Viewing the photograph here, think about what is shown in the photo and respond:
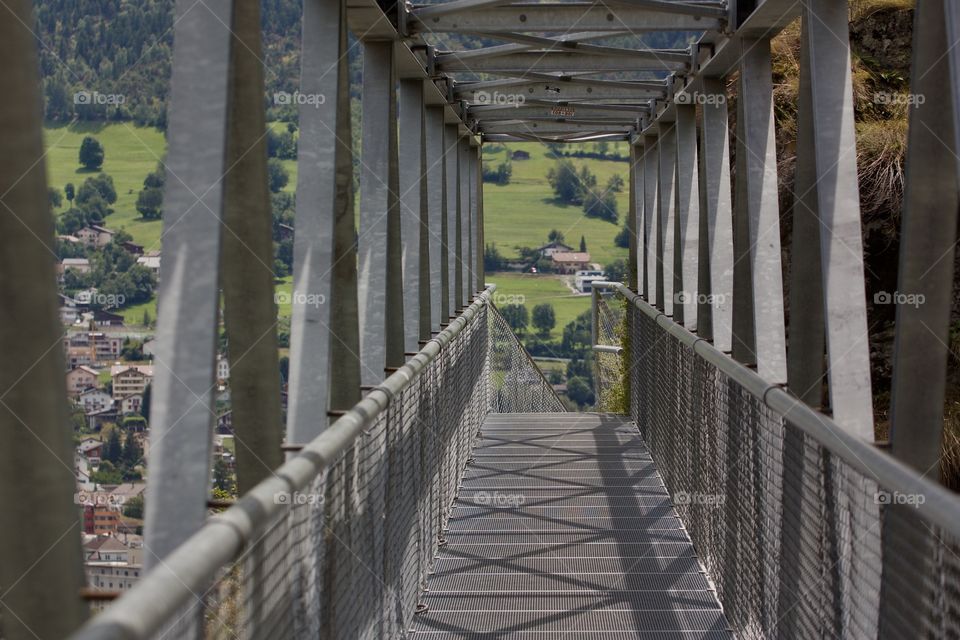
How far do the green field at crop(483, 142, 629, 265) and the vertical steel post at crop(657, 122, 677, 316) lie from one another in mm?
37333

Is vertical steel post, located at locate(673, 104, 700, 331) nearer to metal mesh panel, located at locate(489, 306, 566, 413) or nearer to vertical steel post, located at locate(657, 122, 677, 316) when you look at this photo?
vertical steel post, located at locate(657, 122, 677, 316)

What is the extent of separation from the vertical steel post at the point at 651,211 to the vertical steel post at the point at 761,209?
19.1 ft

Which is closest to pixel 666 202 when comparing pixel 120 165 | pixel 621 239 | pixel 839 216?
pixel 120 165

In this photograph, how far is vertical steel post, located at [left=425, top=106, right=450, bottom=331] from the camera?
923 centimetres

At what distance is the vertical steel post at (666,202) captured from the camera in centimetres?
1062

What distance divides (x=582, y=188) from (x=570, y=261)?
644 centimetres

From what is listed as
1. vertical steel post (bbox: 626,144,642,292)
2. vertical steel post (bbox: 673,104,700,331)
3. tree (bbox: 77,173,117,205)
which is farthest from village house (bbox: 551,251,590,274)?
tree (bbox: 77,173,117,205)

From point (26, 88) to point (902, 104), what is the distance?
7661 mm

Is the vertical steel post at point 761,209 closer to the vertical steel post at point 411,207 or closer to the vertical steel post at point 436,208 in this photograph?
the vertical steel post at point 411,207

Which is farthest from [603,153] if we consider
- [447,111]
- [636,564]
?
[636,564]

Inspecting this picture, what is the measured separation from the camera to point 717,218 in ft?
22.9

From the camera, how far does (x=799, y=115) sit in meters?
4.59

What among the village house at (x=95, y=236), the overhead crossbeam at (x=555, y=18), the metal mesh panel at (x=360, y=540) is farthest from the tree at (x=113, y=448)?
the overhead crossbeam at (x=555, y=18)

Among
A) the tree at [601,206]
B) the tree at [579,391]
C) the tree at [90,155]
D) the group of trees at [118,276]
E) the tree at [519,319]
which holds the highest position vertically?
the tree at [601,206]
